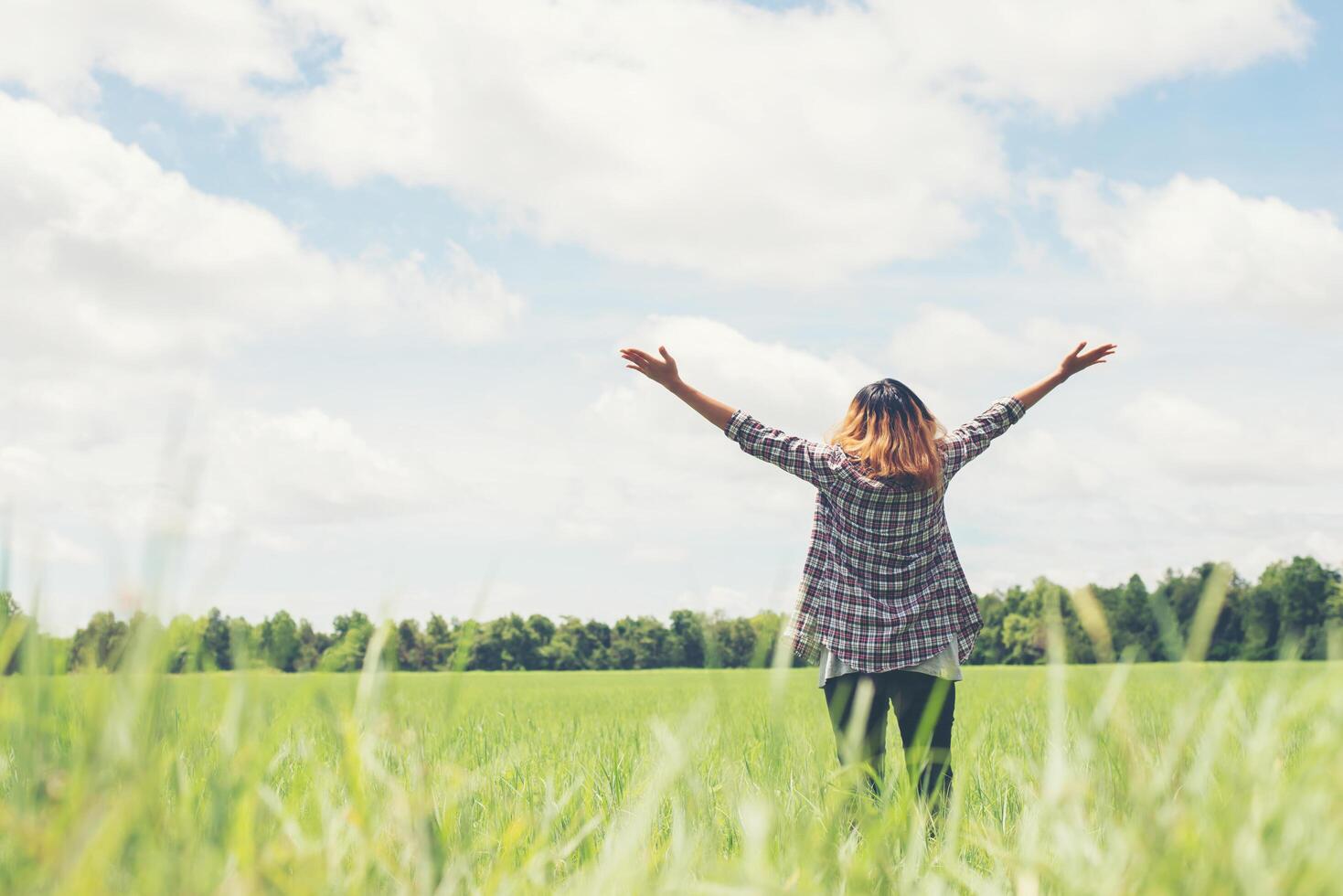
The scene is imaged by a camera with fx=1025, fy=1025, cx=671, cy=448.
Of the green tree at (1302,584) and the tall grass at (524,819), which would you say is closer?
the tall grass at (524,819)

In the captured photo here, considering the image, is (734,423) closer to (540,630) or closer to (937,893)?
(937,893)

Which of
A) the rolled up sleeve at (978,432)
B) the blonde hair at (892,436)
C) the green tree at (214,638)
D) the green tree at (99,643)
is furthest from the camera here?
the rolled up sleeve at (978,432)

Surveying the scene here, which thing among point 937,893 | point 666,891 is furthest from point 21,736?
point 937,893

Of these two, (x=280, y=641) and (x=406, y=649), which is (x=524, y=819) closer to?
(x=280, y=641)

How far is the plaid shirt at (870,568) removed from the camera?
14.8 ft

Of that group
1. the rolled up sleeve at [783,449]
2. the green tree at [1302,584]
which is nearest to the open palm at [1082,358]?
the rolled up sleeve at [783,449]

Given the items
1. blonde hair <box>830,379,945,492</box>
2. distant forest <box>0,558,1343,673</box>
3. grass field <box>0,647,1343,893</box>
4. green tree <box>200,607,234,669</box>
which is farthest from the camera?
blonde hair <box>830,379,945,492</box>

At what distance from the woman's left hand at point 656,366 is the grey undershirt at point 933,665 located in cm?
145

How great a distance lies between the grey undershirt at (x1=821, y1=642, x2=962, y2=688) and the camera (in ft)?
14.9

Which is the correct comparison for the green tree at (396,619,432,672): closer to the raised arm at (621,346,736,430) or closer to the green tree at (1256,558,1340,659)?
the raised arm at (621,346,736,430)

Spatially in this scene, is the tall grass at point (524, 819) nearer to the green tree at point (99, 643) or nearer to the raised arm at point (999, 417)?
the green tree at point (99, 643)

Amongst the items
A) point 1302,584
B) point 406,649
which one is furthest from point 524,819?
point 1302,584

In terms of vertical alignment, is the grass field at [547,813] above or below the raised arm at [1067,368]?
below

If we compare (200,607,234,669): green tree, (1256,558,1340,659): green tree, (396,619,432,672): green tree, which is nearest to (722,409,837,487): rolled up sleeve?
(396,619,432,672): green tree
